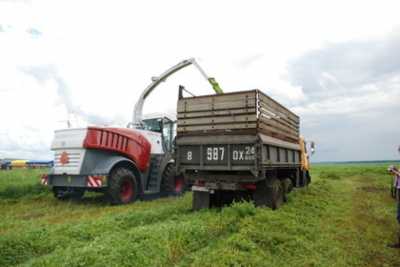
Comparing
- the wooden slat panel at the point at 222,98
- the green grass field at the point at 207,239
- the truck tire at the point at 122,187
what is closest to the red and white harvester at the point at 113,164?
the truck tire at the point at 122,187

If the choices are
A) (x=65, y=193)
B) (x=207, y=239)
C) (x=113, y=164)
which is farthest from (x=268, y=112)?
(x=65, y=193)

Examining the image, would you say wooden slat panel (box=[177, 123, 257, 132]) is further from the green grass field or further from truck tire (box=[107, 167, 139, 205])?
truck tire (box=[107, 167, 139, 205])

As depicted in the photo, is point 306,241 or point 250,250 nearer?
point 250,250

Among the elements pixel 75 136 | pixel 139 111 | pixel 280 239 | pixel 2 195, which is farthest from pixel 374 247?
pixel 2 195

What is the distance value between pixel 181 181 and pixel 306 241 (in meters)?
6.50

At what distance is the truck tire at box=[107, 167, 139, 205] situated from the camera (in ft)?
29.0

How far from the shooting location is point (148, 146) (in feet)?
33.9

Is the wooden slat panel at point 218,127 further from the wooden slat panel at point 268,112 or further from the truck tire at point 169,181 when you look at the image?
the truck tire at point 169,181

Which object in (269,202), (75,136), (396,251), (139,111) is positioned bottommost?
(396,251)

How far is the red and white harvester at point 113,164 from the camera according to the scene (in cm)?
877

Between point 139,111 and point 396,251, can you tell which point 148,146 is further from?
point 396,251

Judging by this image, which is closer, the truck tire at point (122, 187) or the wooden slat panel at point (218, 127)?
the wooden slat panel at point (218, 127)

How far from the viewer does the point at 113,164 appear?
8.94 metres

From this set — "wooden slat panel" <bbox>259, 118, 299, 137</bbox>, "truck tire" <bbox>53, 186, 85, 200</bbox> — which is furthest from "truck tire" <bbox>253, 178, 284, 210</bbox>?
"truck tire" <bbox>53, 186, 85, 200</bbox>
